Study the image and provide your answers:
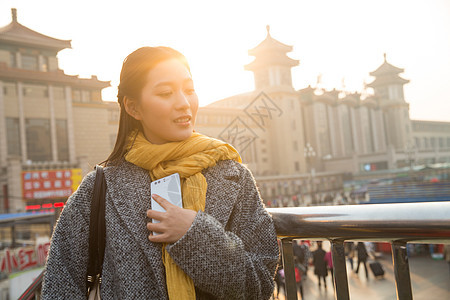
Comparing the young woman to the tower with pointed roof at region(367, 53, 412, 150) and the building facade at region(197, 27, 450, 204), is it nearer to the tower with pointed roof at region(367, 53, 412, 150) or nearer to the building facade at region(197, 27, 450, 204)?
the building facade at region(197, 27, 450, 204)

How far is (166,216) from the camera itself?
0.95 meters

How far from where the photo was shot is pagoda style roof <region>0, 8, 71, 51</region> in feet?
57.9

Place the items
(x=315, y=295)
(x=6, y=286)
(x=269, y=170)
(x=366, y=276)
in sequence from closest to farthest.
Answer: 1. (x=6, y=286)
2. (x=315, y=295)
3. (x=366, y=276)
4. (x=269, y=170)

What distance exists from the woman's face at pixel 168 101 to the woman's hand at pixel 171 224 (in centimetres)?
26

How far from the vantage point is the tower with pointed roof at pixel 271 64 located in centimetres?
3441

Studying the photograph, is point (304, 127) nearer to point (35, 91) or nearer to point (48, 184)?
point (35, 91)

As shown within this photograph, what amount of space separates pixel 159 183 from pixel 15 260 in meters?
6.61

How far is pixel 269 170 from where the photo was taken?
3131 cm

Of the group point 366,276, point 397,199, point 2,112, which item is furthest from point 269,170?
point 366,276

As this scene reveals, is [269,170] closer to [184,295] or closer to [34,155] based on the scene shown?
[34,155]

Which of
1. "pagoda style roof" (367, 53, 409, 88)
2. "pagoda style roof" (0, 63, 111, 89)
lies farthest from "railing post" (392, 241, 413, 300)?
"pagoda style roof" (367, 53, 409, 88)

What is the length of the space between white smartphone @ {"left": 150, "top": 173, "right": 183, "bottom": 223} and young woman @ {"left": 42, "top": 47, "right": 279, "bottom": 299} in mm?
21

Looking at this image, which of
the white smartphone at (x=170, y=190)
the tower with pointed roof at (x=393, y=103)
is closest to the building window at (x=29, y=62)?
the white smartphone at (x=170, y=190)

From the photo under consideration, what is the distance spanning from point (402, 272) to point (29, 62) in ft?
67.9
